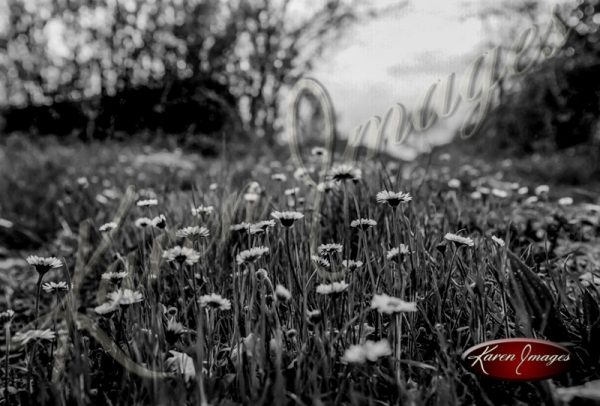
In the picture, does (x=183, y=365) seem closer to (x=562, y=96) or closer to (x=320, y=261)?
(x=320, y=261)

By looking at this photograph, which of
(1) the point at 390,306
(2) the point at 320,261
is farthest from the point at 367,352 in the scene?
(2) the point at 320,261

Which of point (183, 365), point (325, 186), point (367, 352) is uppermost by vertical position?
point (325, 186)

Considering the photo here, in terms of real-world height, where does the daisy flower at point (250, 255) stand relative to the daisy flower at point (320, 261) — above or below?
above

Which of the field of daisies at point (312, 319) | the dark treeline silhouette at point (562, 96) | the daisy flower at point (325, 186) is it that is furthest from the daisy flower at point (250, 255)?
the dark treeline silhouette at point (562, 96)

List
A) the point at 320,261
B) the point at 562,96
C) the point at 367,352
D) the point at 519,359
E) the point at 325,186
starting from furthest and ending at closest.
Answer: the point at 562,96
the point at 325,186
the point at 320,261
the point at 519,359
the point at 367,352

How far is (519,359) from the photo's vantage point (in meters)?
1.12

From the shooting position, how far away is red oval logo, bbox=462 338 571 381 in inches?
43.6

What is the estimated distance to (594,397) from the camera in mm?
863

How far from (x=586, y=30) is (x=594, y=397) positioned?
10.0 metres

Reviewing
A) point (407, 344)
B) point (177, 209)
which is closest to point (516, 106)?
point (177, 209)

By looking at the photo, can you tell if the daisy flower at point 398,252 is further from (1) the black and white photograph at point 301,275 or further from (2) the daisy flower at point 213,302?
(2) the daisy flower at point 213,302

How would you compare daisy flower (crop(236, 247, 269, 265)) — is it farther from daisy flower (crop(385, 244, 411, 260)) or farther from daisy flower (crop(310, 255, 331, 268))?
daisy flower (crop(385, 244, 411, 260))

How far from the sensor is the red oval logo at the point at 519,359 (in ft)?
3.63

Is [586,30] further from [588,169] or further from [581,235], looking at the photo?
[581,235]
